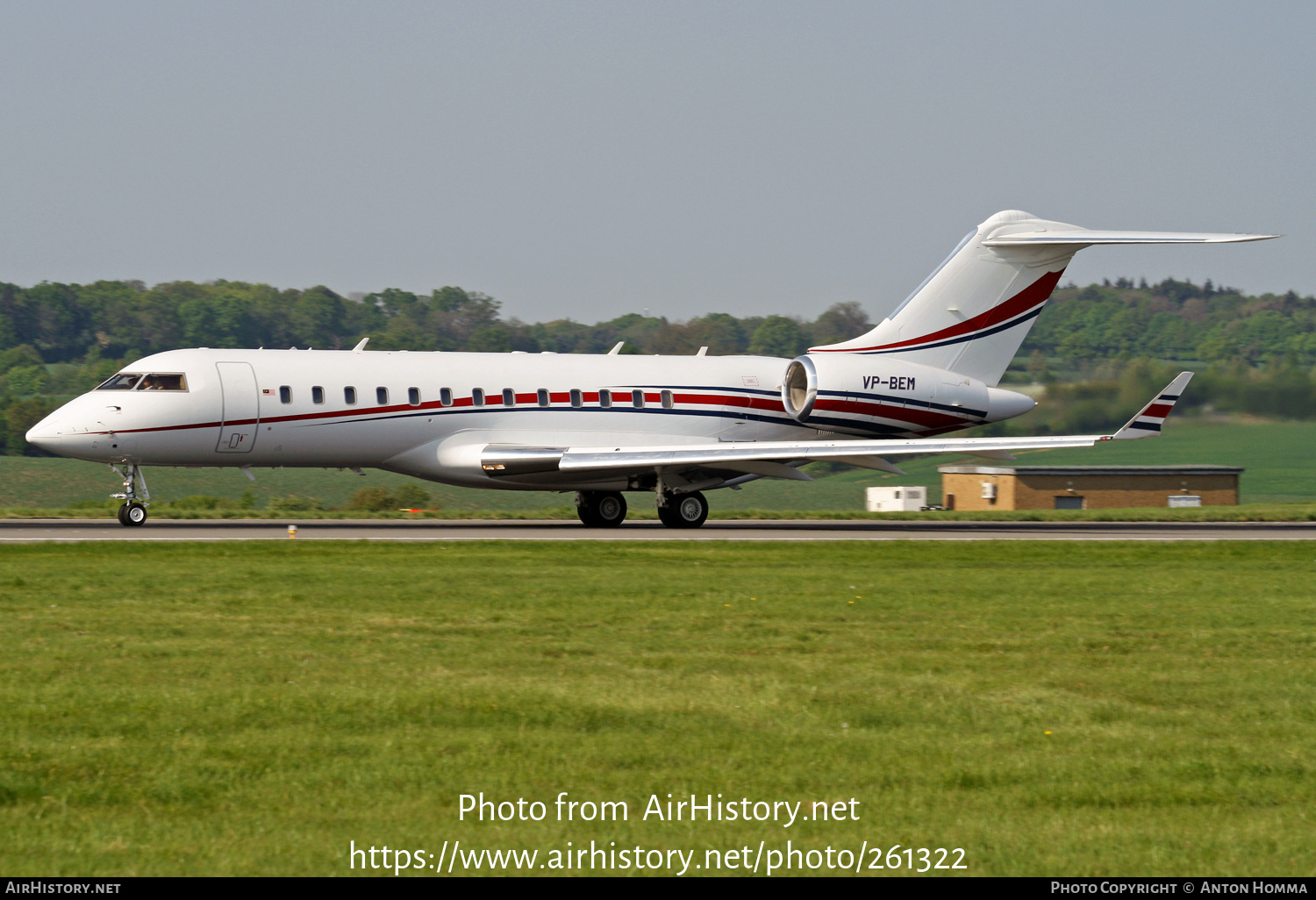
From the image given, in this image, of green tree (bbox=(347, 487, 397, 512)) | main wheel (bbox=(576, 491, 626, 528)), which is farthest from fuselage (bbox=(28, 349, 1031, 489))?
green tree (bbox=(347, 487, 397, 512))

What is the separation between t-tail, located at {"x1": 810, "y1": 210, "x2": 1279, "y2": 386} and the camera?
3316cm

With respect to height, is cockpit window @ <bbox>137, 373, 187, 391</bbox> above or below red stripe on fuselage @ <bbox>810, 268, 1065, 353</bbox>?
below

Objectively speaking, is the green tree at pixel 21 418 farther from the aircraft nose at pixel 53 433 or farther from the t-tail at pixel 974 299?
the t-tail at pixel 974 299

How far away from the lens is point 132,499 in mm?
28016

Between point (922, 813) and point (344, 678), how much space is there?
492 centimetres

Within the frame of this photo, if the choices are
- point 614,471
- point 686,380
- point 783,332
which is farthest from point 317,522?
point 783,332

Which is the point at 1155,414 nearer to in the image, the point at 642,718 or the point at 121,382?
the point at 121,382

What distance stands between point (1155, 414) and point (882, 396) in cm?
628

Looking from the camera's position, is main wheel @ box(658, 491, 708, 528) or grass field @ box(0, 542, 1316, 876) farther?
main wheel @ box(658, 491, 708, 528)

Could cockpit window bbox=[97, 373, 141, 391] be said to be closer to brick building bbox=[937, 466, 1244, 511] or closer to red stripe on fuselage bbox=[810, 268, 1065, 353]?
red stripe on fuselage bbox=[810, 268, 1065, 353]

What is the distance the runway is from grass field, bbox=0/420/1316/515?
15.7 m

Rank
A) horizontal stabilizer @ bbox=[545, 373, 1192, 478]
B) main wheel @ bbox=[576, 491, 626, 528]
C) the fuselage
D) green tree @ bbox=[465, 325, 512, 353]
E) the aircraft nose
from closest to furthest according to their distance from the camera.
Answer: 1. the aircraft nose
2. the fuselage
3. horizontal stabilizer @ bbox=[545, 373, 1192, 478]
4. main wheel @ bbox=[576, 491, 626, 528]
5. green tree @ bbox=[465, 325, 512, 353]

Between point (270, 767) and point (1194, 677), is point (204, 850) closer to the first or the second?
point (270, 767)

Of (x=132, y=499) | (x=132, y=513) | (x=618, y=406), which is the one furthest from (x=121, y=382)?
(x=618, y=406)
